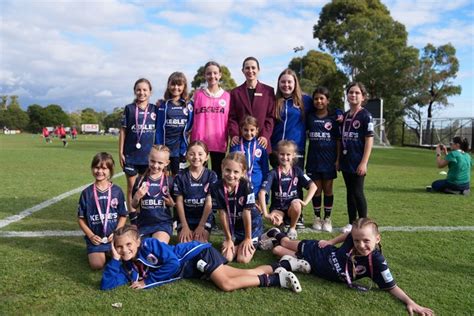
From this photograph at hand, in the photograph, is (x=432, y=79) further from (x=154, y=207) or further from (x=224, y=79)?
(x=154, y=207)

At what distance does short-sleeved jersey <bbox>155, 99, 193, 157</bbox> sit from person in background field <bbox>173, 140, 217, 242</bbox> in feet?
2.46

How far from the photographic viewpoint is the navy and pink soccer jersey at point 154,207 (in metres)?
4.55

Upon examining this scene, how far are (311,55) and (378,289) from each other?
46134mm

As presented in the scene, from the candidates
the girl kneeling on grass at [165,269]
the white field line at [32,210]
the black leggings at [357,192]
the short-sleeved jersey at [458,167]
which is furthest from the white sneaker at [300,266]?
the short-sleeved jersey at [458,167]

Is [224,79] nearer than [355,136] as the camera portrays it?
No

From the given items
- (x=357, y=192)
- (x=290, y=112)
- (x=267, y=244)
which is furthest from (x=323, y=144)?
(x=267, y=244)

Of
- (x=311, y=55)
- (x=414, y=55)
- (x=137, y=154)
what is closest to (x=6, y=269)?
(x=137, y=154)

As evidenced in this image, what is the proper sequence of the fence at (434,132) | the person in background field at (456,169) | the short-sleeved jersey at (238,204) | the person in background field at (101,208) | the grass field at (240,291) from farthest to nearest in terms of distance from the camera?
the fence at (434,132) < the person in background field at (456,169) < the short-sleeved jersey at (238,204) < the person in background field at (101,208) < the grass field at (240,291)

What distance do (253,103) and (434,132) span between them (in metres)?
27.4

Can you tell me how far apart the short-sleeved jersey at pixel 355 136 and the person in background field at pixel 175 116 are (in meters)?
2.05

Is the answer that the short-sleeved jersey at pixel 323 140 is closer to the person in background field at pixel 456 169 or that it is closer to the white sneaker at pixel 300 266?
the white sneaker at pixel 300 266

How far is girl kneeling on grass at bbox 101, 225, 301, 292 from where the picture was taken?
339cm

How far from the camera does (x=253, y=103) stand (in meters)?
5.30

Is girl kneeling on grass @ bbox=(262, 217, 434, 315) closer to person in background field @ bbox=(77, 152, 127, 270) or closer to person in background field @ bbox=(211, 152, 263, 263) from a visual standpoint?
person in background field @ bbox=(211, 152, 263, 263)
